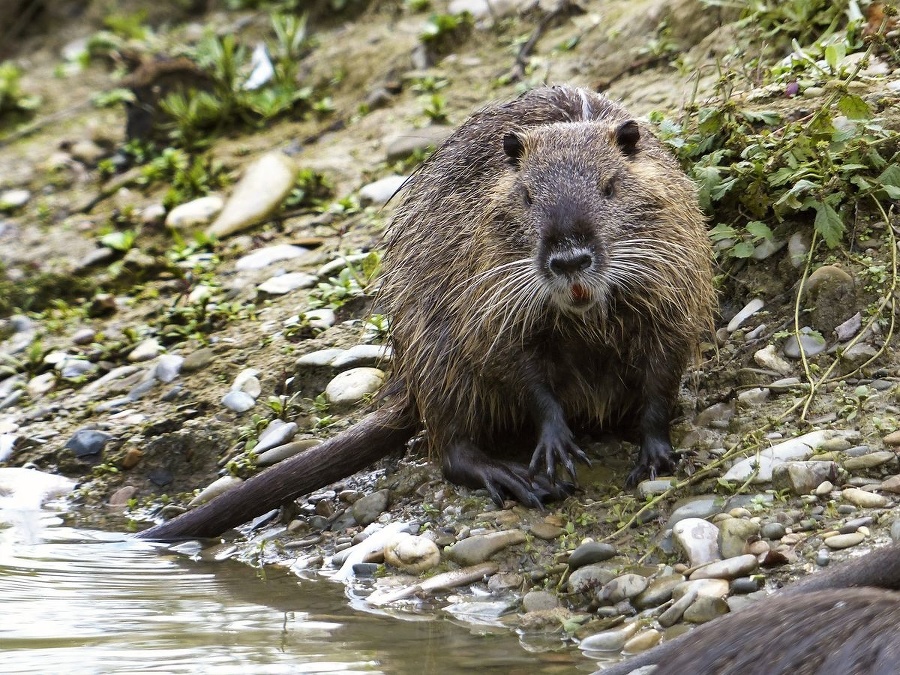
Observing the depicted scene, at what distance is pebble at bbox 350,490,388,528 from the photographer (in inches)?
145

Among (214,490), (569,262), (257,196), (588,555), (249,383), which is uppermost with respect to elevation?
(569,262)

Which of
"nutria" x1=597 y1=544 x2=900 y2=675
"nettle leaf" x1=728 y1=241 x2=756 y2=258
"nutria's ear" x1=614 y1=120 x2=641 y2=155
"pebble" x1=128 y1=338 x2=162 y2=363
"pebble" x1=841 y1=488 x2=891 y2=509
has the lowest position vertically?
"pebble" x1=128 y1=338 x2=162 y2=363

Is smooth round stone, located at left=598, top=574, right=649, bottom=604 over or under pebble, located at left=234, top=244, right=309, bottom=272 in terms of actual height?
over

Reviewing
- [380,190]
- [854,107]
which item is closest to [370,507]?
[854,107]

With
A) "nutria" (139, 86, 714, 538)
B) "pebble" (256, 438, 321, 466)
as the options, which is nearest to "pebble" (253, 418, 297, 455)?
"pebble" (256, 438, 321, 466)

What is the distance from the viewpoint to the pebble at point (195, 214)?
6.05 meters

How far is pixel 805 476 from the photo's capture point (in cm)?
298

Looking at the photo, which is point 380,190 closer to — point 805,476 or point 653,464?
point 653,464

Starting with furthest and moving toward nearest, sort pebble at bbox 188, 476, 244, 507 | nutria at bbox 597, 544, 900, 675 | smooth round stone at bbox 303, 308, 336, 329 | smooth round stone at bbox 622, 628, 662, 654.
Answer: smooth round stone at bbox 303, 308, 336, 329 < pebble at bbox 188, 476, 244, 507 < smooth round stone at bbox 622, 628, 662, 654 < nutria at bbox 597, 544, 900, 675

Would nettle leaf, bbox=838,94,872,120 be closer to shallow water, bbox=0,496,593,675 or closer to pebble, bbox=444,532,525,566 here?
pebble, bbox=444,532,525,566

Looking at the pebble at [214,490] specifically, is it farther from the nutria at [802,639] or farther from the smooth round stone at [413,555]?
the nutria at [802,639]

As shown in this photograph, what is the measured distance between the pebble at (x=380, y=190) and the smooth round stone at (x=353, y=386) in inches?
51.8

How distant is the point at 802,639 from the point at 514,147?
1.83 meters

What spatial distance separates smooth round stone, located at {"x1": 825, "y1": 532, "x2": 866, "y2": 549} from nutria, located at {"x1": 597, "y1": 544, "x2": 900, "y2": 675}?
0.45m
